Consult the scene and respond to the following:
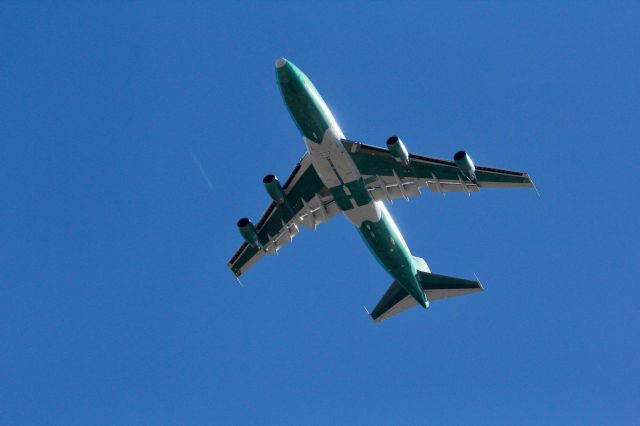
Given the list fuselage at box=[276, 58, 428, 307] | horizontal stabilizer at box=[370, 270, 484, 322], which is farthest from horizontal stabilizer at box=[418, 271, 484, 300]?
fuselage at box=[276, 58, 428, 307]

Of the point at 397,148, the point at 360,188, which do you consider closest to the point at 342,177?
the point at 360,188

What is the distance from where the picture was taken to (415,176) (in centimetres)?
4772

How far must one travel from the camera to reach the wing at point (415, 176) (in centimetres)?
4553

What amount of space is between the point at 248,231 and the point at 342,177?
7830 mm

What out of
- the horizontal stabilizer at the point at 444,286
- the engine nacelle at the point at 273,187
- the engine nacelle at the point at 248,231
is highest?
the engine nacelle at the point at 273,187

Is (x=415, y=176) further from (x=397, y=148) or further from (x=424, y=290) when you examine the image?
(x=424, y=290)

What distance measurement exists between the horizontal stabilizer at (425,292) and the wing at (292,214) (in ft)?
22.5

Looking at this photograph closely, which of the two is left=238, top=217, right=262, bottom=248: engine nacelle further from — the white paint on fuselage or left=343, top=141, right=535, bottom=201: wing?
left=343, top=141, right=535, bottom=201: wing

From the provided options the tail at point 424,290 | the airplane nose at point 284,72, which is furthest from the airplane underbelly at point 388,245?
the airplane nose at point 284,72

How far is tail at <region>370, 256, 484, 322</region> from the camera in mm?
51156

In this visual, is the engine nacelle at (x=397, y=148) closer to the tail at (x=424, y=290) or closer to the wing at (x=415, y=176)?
the wing at (x=415, y=176)

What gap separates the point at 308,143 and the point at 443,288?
44.8 feet

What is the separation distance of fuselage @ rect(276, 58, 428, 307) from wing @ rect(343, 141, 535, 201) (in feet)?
3.09

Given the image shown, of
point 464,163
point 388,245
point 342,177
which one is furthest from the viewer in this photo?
point 388,245
